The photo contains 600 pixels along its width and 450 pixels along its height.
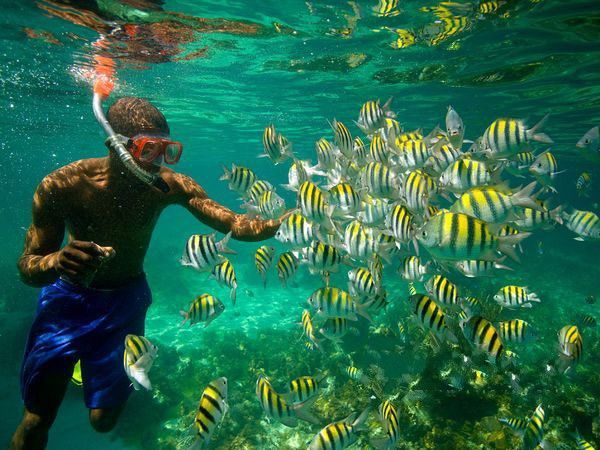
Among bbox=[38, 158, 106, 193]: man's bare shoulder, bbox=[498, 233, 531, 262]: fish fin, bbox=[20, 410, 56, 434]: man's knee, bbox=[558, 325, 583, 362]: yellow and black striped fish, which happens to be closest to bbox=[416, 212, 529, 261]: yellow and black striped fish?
bbox=[498, 233, 531, 262]: fish fin

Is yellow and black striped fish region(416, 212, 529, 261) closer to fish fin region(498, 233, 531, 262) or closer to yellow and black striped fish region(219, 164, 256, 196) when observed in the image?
fish fin region(498, 233, 531, 262)

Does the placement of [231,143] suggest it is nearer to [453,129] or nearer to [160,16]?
[160,16]

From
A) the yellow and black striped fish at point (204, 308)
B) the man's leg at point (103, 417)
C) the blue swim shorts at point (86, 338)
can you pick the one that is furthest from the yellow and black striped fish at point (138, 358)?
the yellow and black striped fish at point (204, 308)

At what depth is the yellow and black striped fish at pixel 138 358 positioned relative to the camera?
3.81m

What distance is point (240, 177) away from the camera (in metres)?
5.62

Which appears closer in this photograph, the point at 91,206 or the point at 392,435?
the point at 91,206

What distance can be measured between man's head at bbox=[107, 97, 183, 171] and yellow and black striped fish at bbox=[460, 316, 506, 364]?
4.06 m

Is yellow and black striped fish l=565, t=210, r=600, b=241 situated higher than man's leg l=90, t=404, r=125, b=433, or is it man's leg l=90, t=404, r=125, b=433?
yellow and black striped fish l=565, t=210, r=600, b=241

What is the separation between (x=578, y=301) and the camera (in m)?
21.6

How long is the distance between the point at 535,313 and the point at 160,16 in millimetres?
22230

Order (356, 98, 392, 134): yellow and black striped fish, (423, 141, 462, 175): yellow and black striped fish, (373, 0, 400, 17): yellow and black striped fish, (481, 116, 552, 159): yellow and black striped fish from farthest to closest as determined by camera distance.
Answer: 1. (373, 0, 400, 17): yellow and black striped fish
2. (356, 98, 392, 134): yellow and black striped fish
3. (423, 141, 462, 175): yellow and black striped fish
4. (481, 116, 552, 159): yellow and black striped fish

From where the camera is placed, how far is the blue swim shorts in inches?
157

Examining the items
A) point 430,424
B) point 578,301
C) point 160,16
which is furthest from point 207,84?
point 578,301

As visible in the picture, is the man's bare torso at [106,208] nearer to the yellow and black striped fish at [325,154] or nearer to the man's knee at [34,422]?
the man's knee at [34,422]
